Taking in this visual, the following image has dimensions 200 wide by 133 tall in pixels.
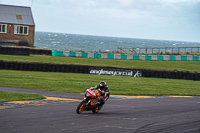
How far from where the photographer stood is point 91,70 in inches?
1204

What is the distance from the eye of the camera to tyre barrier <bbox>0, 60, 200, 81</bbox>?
1147 inches

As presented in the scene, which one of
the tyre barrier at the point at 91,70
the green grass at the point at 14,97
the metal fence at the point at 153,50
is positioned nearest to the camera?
the green grass at the point at 14,97

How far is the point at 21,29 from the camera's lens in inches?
2251

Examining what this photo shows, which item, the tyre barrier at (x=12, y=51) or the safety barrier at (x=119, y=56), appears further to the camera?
the safety barrier at (x=119, y=56)

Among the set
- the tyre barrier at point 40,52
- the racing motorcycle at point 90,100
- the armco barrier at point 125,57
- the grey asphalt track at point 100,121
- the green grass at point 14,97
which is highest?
the tyre barrier at point 40,52

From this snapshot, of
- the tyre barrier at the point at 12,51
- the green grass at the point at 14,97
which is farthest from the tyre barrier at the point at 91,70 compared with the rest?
the green grass at the point at 14,97

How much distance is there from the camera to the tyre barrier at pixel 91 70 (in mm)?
29141

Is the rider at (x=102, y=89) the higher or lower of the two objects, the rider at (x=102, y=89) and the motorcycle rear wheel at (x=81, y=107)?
the higher

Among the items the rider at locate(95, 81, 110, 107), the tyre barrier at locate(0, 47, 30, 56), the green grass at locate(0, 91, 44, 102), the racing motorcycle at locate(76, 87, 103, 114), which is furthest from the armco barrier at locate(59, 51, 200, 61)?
the racing motorcycle at locate(76, 87, 103, 114)

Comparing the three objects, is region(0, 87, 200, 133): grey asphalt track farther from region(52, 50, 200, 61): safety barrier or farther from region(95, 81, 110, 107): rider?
region(52, 50, 200, 61): safety barrier

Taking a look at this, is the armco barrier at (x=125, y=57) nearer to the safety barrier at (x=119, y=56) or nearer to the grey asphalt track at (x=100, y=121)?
the safety barrier at (x=119, y=56)

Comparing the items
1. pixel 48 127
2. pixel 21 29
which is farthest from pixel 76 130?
pixel 21 29

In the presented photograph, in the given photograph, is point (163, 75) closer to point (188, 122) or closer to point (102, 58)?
point (102, 58)

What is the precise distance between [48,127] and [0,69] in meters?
21.4
